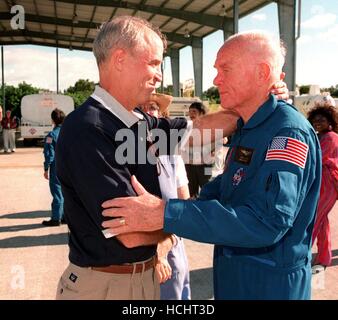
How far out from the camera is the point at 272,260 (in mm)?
1679

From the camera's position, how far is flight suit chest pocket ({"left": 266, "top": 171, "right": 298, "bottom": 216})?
1.43 meters

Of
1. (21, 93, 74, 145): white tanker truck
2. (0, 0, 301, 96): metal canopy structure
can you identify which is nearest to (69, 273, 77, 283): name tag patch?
(0, 0, 301, 96): metal canopy structure

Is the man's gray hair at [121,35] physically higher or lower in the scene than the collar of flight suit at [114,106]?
higher

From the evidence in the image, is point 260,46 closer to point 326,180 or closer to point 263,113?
point 263,113

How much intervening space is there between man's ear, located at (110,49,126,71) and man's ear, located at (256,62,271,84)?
0.58m

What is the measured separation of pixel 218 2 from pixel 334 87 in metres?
57.9

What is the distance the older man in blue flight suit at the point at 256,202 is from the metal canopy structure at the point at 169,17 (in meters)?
13.5

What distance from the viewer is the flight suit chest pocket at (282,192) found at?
4.68 ft

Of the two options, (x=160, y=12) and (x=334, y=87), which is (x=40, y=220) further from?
(x=334, y=87)

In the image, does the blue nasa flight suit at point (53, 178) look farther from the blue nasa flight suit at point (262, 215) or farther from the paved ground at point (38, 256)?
the blue nasa flight suit at point (262, 215)

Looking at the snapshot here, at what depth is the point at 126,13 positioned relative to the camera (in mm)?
21750

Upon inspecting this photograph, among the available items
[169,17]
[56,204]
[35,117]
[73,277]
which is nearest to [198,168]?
[56,204]

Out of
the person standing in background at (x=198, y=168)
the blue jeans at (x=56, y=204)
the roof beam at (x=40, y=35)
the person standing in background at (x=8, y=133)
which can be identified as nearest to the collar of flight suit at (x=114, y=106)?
the person standing in background at (x=198, y=168)
